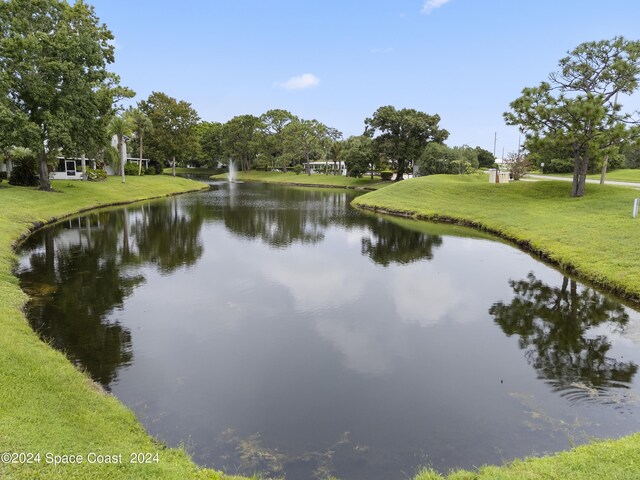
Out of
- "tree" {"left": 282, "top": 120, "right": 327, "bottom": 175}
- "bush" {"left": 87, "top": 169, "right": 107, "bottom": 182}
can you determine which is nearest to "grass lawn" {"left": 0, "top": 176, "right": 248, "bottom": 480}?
"bush" {"left": 87, "top": 169, "right": 107, "bottom": 182}

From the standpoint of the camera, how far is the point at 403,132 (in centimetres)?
6919

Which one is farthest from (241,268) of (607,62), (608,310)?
(607,62)

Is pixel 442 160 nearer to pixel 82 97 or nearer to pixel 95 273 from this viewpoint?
pixel 82 97

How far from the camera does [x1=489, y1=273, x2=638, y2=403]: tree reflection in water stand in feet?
32.3

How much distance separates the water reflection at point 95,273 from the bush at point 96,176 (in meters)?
23.7

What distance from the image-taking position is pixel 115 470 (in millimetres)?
5566

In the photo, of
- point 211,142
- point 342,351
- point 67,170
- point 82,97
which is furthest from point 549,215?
point 211,142

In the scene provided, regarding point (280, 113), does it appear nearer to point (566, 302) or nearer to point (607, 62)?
point (607, 62)

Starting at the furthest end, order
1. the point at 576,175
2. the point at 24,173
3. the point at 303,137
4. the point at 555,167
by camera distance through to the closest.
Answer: the point at 303,137 → the point at 555,167 → the point at 24,173 → the point at 576,175

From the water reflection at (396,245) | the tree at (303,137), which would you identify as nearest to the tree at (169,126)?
the tree at (303,137)

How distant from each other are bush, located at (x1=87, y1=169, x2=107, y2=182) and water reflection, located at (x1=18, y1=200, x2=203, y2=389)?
23.7 metres

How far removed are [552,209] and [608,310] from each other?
62.2ft

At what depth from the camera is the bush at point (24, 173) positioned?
40.2 metres

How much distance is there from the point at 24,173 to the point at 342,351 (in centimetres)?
4143
